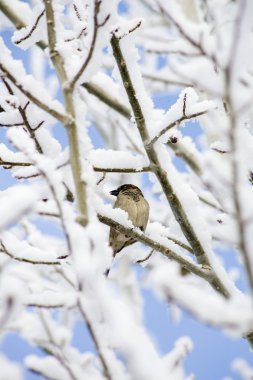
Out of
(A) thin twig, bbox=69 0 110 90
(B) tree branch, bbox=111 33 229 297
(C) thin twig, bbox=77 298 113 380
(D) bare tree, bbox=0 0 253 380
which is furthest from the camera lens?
(B) tree branch, bbox=111 33 229 297

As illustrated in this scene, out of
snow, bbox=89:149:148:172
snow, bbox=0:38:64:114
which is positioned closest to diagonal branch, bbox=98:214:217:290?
snow, bbox=89:149:148:172

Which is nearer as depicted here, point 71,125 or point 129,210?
point 71,125

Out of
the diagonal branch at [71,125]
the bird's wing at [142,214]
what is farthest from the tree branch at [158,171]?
the bird's wing at [142,214]

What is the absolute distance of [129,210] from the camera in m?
2.29

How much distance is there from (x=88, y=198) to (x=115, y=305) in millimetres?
350

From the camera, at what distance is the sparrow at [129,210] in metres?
2.25

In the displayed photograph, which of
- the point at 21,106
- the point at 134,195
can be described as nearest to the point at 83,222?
the point at 21,106

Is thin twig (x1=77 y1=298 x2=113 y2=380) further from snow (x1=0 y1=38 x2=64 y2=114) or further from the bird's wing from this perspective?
the bird's wing

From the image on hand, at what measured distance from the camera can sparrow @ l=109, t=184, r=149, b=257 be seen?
2.25 meters

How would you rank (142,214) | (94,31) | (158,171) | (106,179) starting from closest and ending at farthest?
1. (94,31)
2. (158,171)
3. (106,179)
4. (142,214)

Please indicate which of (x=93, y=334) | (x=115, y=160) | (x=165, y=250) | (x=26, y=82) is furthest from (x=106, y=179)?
(x=93, y=334)

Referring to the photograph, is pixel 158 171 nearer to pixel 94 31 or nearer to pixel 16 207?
pixel 94 31

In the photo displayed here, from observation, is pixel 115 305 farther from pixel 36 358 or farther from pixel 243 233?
pixel 36 358

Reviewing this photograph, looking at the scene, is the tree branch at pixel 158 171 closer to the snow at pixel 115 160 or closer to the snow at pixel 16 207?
the snow at pixel 115 160
